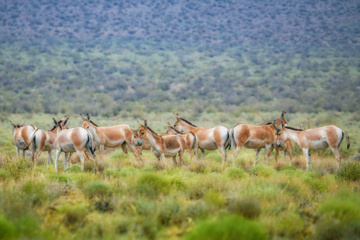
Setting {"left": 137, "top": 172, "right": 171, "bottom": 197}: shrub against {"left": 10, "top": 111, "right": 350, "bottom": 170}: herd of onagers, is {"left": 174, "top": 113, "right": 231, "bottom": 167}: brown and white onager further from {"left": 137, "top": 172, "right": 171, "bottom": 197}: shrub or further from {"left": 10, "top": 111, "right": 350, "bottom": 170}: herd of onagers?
{"left": 137, "top": 172, "right": 171, "bottom": 197}: shrub

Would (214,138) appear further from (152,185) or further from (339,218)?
(339,218)

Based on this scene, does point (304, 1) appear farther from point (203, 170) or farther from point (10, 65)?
point (203, 170)

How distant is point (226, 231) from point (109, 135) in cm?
895

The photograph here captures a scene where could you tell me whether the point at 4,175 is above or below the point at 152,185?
above

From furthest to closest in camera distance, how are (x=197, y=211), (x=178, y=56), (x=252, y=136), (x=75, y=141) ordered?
1. (x=178, y=56)
2. (x=252, y=136)
3. (x=75, y=141)
4. (x=197, y=211)

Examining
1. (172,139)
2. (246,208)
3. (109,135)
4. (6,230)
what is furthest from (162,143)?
(6,230)

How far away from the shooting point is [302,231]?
6.87m

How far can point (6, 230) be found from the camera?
5859 mm

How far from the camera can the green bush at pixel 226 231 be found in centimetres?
585

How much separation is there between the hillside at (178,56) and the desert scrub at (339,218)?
2745cm

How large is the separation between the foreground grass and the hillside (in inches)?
1022

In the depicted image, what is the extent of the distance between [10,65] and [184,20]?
33781mm

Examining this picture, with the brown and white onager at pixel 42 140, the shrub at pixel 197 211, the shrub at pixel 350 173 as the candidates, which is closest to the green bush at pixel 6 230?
the shrub at pixel 197 211

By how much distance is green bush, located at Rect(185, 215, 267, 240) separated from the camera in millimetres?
5848
